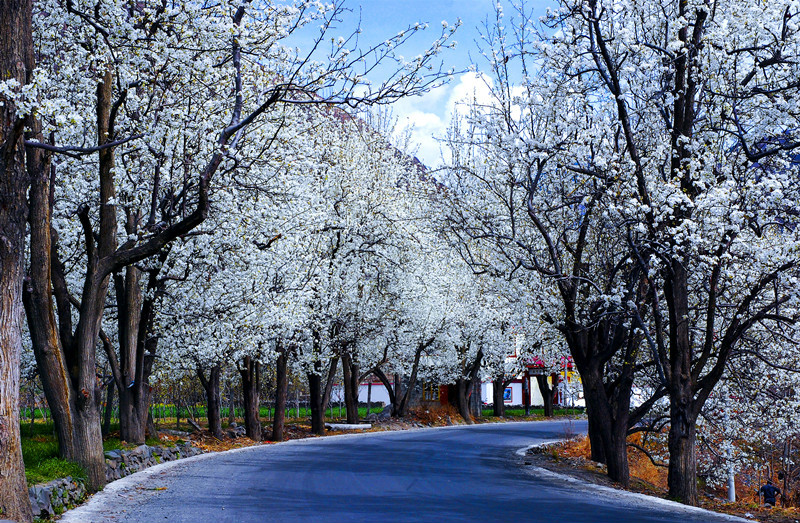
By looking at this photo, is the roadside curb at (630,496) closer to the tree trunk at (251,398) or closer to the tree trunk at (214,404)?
the tree trunk at (214,404)

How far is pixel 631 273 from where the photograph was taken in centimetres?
1596

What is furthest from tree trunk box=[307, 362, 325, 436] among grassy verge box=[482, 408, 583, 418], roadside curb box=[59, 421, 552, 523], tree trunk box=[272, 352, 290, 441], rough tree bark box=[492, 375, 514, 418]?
grassy verge box=[482, 408, 583, 418]

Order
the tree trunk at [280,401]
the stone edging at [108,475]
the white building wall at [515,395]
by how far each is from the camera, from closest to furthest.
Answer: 1. the stone edging at [108,475]
2. the tree trunk at [280,401]
3. the white building wall at [515,395]

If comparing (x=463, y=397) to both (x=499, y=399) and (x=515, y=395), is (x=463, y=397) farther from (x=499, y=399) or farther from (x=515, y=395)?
(x=515, y=395)

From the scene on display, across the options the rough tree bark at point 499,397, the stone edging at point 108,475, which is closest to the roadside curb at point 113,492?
the stone edging at point 108,475

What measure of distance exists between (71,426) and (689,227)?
1005cm

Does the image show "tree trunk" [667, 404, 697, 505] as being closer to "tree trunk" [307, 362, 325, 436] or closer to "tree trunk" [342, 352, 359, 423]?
"tree trunk" [307, 362, 325, 436]

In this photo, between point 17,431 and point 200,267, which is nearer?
point 17,431

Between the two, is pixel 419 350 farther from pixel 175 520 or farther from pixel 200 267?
pixel 175 520

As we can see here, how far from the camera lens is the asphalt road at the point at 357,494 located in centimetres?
1071

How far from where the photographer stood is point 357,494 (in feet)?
43.5

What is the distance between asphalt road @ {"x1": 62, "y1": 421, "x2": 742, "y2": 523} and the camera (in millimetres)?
10711

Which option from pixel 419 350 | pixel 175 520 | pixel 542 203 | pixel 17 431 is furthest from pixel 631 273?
pixel 419 350

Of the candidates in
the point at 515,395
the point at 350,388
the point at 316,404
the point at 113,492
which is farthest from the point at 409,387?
the point at 515,395
